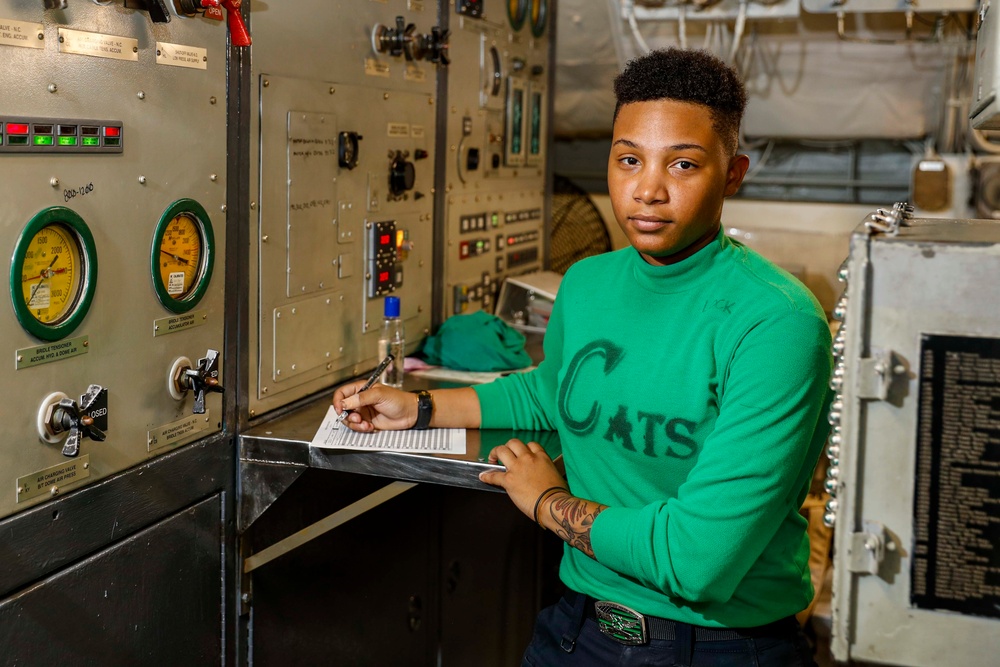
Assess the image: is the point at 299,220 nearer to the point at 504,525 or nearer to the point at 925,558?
the point at 504,525

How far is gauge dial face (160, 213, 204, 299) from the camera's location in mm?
1812

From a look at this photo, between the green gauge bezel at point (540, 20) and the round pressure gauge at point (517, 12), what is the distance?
54mm

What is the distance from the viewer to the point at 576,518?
5.07 feet

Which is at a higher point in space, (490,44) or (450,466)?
(490,44)

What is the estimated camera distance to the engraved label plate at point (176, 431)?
6.00ft

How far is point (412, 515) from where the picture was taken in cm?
274

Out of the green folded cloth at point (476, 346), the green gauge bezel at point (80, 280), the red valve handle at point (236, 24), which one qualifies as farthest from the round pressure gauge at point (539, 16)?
the green gauge bezel at point (80, 280)

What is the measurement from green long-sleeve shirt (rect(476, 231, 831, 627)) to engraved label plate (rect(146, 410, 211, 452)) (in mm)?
731

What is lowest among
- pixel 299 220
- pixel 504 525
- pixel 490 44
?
pixel 504 525

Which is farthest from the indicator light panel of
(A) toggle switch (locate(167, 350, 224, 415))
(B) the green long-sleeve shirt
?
(B) the green long-sleeve shirt

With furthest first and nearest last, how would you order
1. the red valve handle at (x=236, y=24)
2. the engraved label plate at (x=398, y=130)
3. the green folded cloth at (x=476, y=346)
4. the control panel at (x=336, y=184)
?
the green folded cloth at (x=476, y=346), the engraved label plate at (x=398, y=130), the control panel at (x=336, y=184), the red valve handle at (x=236, y=24)

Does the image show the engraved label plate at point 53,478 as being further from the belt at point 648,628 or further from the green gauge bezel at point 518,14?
the green gauge bezel at point 518,14

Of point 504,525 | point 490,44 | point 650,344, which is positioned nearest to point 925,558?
point 650,344

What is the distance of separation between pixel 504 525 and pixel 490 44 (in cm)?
153
